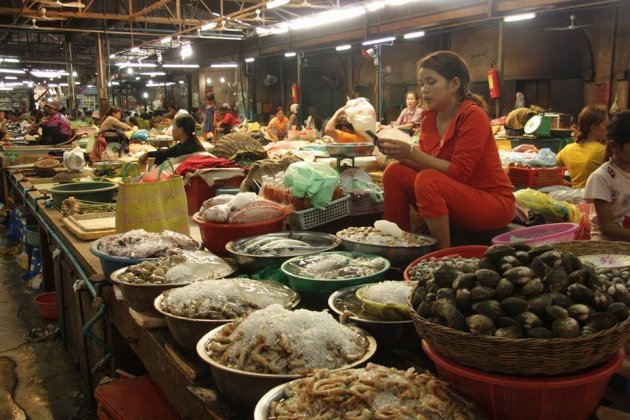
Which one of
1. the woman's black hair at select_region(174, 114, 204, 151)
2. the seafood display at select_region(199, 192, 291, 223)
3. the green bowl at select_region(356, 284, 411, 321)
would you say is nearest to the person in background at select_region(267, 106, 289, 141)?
the woman's black hair at select_region(174, 114, 204, 151)

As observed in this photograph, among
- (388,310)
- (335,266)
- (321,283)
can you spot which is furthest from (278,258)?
(388,310)

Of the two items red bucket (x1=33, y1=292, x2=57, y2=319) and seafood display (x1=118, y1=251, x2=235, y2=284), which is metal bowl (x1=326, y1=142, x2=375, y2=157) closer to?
seafood display (x1=118, y1=251, x2=235, y2=284)

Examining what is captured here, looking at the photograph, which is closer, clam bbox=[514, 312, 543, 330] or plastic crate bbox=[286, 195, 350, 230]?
clam bbox=[514, 312, 543, 330]

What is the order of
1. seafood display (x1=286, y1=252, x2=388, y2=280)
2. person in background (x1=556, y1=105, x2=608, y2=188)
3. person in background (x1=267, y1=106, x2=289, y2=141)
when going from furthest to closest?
person in background (x1=267, y1=106, x2=289, y2=141), person in background (x1=556, y1=105, x2=608, y2=188), seafood display (x1=286, y1=252, x2=388, y2=280)

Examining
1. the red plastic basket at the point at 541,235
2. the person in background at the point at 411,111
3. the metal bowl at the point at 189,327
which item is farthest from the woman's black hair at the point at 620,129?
the person in background at the point at 411,111

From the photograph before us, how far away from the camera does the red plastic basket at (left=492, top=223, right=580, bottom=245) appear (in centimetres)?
324

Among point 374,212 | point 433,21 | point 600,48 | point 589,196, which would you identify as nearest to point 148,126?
point 433,21

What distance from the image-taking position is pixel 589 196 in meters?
3.47

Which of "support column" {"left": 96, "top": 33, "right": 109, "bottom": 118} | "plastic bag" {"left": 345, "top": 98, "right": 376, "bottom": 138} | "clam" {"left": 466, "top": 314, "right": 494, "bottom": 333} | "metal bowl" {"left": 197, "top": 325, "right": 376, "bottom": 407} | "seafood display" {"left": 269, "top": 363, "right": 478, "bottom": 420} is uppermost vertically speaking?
"support column" {"left": 96, "top": 33, "right": 109, "bottom": 118}

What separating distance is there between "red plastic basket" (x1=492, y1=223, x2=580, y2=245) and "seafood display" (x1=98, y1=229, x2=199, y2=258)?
68.9 inches

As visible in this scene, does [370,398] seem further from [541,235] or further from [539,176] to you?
[539,176]

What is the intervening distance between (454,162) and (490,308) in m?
2.00

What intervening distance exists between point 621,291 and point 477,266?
15.6 inches

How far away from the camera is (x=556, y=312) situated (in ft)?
4.91
